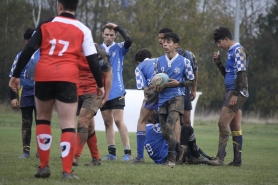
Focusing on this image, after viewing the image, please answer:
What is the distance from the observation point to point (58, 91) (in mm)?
7086

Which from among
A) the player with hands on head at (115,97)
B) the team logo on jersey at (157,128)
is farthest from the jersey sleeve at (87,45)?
the player with hands on head at (115,97)

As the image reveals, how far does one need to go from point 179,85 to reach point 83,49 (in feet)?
9.34

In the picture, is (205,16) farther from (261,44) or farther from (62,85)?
(62,85)

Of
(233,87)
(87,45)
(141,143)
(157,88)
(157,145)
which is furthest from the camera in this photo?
(141,143)

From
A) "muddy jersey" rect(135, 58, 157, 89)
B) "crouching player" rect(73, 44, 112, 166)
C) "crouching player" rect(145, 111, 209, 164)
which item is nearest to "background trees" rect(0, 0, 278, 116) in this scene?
"muddy jersey" rect(135, 58, 157, 89)

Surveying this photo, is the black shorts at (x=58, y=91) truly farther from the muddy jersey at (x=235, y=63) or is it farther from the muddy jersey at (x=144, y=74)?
the muddy jersey at (x=144, y=74)

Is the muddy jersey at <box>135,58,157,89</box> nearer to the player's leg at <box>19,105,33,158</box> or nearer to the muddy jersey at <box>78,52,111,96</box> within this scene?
the player's leg at <box>19,105,33,158</box>

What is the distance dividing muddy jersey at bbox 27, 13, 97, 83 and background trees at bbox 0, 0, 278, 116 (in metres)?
30.6

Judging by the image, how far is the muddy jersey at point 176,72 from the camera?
9836 millimetres

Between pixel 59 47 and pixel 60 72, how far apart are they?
29cm

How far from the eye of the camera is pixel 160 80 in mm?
9578

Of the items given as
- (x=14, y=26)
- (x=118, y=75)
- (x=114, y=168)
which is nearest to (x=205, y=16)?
(x=14, y=26)

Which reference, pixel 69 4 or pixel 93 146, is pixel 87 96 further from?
pixel 69 4

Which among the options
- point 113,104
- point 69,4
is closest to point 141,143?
point 113,104
